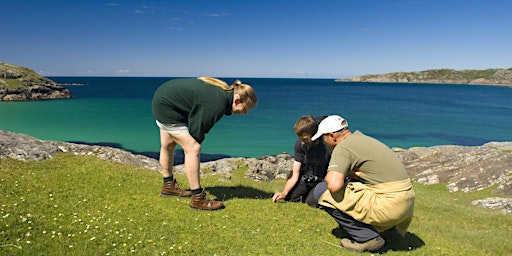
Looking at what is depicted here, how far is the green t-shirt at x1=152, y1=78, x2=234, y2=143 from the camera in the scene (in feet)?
29.1

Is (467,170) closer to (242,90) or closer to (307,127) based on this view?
(307,127)

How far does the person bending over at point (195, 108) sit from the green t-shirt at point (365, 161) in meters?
3.12

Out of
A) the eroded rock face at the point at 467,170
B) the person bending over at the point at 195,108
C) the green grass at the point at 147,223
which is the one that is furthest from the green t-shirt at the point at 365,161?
the eroded rock face at the point at 467,170

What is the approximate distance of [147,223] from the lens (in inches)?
327

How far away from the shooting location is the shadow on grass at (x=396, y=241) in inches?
314

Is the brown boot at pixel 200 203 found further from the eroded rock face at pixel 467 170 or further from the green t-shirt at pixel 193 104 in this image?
the eroded rock face at pixel 467 170

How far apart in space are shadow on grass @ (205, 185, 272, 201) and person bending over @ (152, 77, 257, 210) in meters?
1.88

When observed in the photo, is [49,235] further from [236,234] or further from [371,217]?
[371,217]

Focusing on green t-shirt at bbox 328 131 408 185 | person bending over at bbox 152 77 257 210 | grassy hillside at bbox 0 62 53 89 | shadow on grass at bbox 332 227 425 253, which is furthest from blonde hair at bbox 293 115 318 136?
grassy hillside at bbox 0 62 53 89

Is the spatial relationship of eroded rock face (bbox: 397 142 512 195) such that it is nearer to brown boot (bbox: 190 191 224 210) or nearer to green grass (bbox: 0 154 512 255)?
green grass (bbox: 0 154 512 255)

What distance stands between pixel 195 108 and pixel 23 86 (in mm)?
140994

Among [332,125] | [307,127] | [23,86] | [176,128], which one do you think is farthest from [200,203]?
[23,86]

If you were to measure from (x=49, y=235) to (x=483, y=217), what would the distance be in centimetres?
1686

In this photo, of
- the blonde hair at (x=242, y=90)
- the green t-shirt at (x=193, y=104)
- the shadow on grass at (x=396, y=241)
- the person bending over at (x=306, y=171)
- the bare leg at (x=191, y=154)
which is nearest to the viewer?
the shadow on grass at (x=396, y=241)
